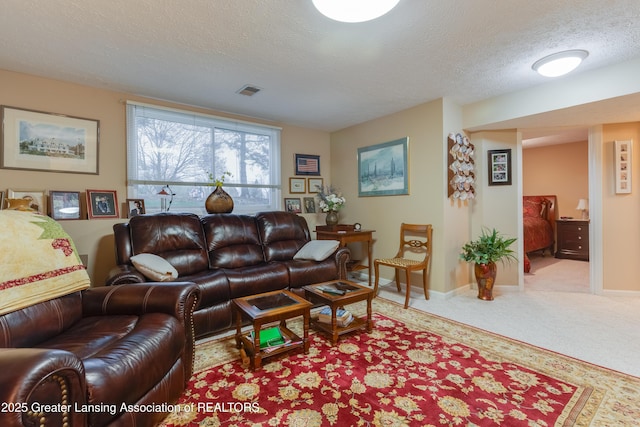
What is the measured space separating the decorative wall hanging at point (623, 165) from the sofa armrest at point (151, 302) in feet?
15.6

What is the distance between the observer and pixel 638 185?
11.1ft

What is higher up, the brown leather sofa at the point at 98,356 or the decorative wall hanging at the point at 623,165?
the decorative wall hanging at the point at 623,165

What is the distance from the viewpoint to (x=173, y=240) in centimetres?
282

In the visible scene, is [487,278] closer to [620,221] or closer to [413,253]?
[413,253]

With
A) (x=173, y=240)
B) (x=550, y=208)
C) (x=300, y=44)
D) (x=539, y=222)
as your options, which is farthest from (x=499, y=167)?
(x=173, y=240)

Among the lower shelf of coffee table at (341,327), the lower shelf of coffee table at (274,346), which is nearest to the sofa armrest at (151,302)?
the lower shelf of coffee table at (274,346)

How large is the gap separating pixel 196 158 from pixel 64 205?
4.50 feet

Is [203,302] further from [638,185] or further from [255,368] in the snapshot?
[638,185]

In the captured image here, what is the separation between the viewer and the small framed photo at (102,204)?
2.88m

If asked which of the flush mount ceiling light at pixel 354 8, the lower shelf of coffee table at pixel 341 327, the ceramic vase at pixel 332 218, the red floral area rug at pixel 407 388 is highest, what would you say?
the flush mount ceiling light at pixel 354 8

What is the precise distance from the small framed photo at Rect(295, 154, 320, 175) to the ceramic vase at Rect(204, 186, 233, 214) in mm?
1377

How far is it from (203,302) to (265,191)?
2.09m

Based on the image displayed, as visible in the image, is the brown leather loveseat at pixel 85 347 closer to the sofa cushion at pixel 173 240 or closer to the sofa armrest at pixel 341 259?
the sofa cushion at pixel 173 240

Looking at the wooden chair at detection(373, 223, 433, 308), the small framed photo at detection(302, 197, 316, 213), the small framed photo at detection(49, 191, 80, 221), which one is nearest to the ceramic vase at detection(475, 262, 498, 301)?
the wooden chair at detection(373, 223, 433, 308)
